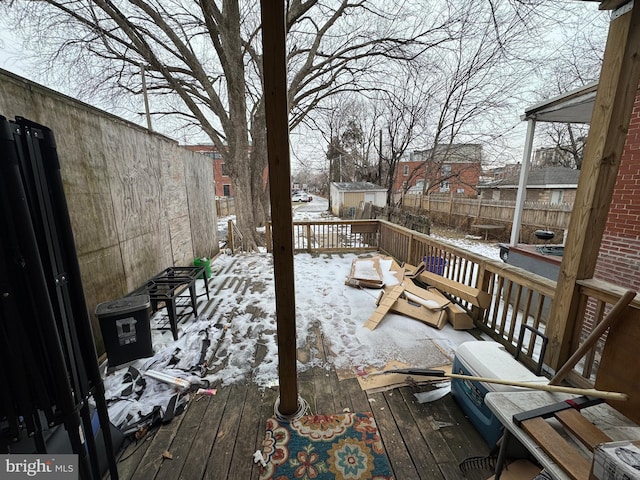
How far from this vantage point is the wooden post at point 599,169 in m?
1.57

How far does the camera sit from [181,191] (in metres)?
4.54

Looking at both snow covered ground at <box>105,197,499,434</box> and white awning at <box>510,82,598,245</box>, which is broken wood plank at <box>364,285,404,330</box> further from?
white awning at <box>510,82,598,245</box>

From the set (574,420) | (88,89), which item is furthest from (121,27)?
(574,420)

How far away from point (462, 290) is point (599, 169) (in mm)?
1713

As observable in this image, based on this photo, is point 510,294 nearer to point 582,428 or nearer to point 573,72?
point 582,428

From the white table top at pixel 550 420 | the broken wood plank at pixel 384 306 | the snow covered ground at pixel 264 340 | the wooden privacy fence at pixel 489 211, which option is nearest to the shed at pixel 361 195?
the wooden privacy fence at pixel 489 211

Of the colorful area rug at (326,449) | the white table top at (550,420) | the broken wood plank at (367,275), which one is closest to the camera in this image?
the white table top at (550,420)

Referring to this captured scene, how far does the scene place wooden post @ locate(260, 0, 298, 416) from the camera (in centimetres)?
126

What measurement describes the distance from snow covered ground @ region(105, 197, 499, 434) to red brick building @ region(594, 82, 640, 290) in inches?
84.3

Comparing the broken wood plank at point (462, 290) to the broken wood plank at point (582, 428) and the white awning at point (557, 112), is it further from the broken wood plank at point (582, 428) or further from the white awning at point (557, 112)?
the white awning at point (557, 112)

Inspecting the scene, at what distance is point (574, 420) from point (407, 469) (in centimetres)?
91

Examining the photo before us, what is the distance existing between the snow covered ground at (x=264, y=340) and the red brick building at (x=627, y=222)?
7.02ft

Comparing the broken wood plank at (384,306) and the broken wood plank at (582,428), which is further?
the broken wood plank at (384,306)

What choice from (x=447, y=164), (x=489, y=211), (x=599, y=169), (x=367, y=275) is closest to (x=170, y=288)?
(x=367, y=275)
